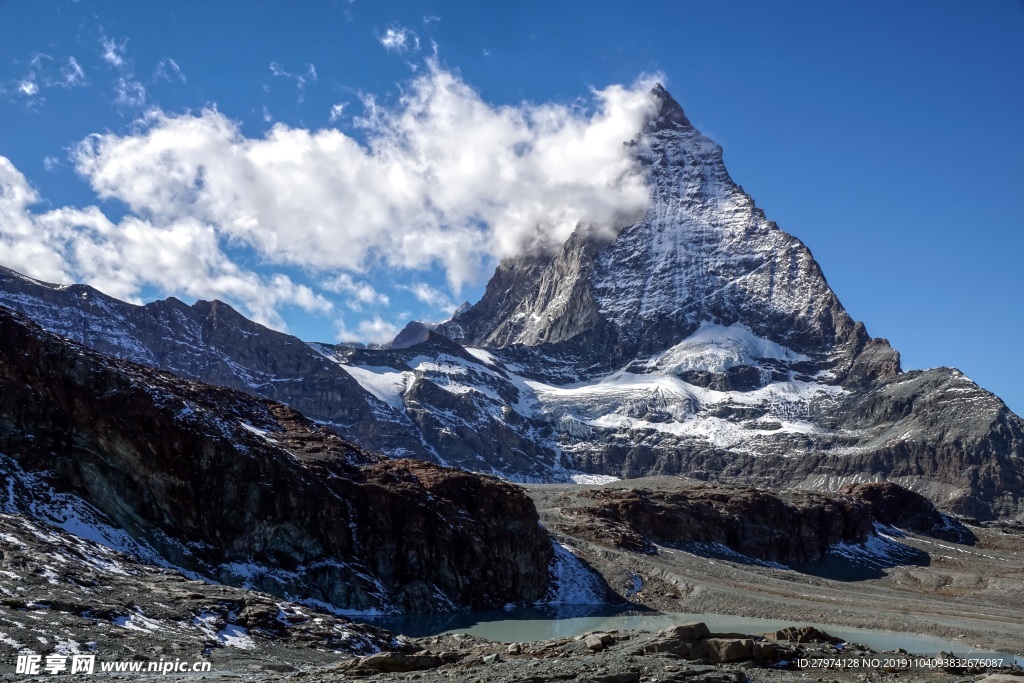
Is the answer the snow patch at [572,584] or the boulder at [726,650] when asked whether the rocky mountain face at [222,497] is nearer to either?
the snow patch at [572,584]

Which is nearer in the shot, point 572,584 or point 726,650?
point 726,650

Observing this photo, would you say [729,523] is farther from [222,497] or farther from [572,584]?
[222,497]

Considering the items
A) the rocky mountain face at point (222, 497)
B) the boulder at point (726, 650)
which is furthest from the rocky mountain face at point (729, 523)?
the boulder at point (726, 650)

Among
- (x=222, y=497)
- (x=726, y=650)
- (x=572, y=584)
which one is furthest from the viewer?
(x=572, y=584)

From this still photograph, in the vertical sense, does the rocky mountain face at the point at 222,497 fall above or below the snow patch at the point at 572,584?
above

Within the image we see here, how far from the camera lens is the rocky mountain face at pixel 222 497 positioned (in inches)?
2751

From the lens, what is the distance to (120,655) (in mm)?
34688

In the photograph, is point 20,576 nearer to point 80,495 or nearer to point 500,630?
point 80,495

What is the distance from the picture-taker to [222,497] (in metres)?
78.9

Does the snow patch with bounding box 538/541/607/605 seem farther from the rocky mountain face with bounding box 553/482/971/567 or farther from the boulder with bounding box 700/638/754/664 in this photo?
the boulder with bounding box 700/638/754/664

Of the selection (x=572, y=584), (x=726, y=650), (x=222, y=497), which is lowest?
(x=726, y=650)

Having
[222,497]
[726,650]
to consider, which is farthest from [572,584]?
[726,650]

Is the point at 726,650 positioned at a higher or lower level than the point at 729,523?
lower

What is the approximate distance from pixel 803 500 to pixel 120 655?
488ft
